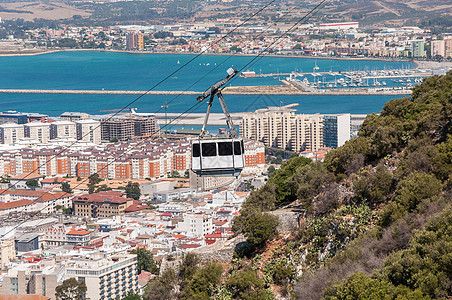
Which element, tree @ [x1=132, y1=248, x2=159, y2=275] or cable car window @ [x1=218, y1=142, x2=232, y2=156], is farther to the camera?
tree @ [x1=132, y1=248, x2=159, y2=275]

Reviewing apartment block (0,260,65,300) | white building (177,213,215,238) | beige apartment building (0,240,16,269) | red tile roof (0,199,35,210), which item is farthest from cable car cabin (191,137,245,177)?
red tile roof (0,199,35,210)

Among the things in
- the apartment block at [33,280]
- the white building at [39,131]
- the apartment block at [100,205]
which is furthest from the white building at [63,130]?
the apartment block at [33,280]

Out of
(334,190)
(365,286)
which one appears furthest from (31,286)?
(365,286)

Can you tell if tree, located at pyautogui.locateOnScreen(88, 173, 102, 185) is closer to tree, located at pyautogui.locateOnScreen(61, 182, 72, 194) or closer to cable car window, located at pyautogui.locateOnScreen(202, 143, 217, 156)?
tree, located at pyautogui.locateOnScreen(61, 182, 72, 194)

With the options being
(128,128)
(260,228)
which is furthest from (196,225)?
(128,128)

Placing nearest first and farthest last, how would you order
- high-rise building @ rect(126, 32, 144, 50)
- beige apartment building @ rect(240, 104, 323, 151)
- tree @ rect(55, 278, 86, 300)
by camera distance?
tree @ rect(55, 278, 86, 300) → beige apartment building @ rect(240, 104, 323, 151) → high-rise building @ rect(126, 32, 144, 50)

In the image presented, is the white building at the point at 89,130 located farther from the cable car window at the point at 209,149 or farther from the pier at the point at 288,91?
the cable car window at the point at 209,149

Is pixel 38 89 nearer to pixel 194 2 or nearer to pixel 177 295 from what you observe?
pixel 177 295
